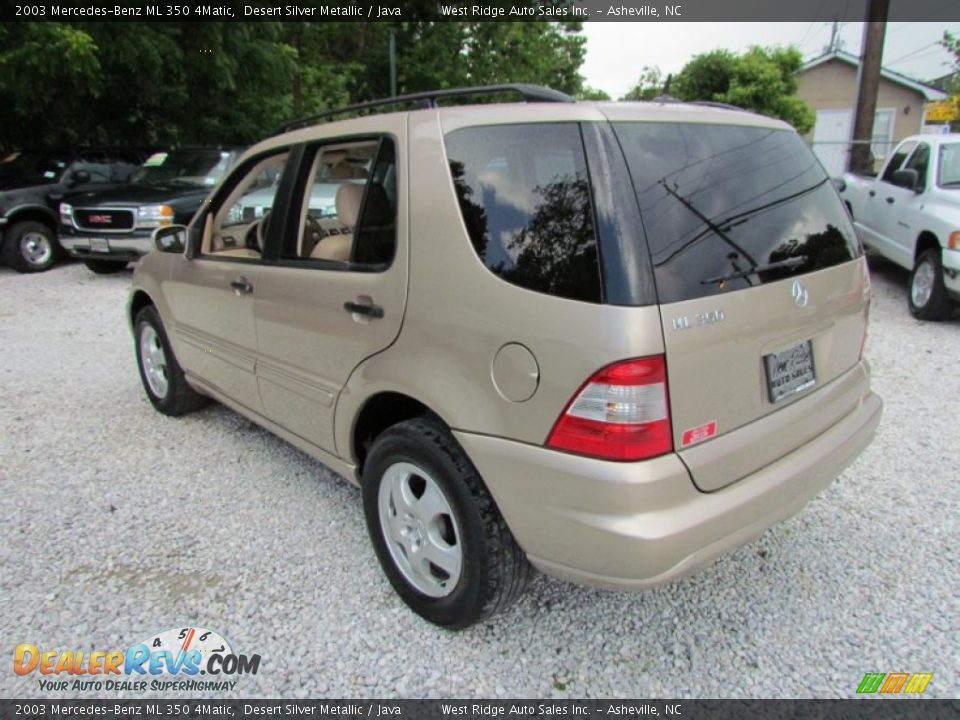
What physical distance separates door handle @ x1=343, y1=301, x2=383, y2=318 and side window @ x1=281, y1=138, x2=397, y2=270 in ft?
0.46

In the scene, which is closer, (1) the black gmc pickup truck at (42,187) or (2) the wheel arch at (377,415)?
(2) the wheel arch at (377,415)

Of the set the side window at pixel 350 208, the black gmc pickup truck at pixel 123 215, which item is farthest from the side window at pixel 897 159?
the black gmc pickup truck at pixel 123 215

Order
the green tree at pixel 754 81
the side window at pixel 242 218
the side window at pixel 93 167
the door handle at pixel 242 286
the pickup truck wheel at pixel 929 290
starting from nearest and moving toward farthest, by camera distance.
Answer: the door handle at pixel 242 286
the side window at pixel 242 218
the pickup truck wheel at pixel 929 290
the side window at pixel 93 167
the green tree at pixel 754 81

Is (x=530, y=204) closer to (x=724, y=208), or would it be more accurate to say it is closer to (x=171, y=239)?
(x=724, y=208)

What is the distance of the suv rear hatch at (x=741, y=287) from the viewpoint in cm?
186

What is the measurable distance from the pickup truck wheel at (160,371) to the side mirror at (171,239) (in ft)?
1.79

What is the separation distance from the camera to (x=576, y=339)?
1.79 meters

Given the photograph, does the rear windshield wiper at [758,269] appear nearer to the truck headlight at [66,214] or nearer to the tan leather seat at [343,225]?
the tan leather seat at [343,225]

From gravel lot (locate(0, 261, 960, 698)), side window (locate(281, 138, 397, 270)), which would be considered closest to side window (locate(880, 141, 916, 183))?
gravel lot (locate(0, 261, 960, 698))

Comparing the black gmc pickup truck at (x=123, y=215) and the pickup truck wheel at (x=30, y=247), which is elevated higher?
the black gmc pickup truck at (x=123, y=215)

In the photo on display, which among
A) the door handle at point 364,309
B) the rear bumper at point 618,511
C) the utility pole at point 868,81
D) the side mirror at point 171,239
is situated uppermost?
the utility pole at point 868,81

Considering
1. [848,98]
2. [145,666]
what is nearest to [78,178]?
[145,666]

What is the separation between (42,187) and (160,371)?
731 centimetres

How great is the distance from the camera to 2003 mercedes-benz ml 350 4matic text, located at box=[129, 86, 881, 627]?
1.82m
